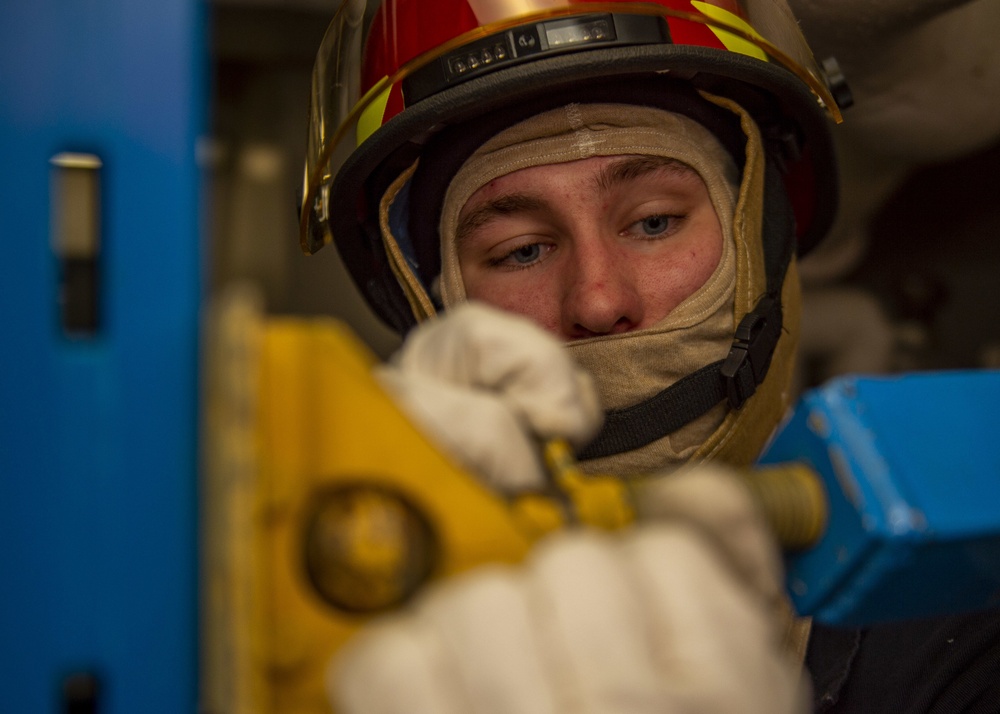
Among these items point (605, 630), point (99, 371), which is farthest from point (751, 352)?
point (99, 371)

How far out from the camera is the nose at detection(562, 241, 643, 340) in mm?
1040

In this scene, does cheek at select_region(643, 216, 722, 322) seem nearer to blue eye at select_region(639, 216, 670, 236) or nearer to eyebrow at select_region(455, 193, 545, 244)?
blue eye at select_region(639, 216, 670, 236)

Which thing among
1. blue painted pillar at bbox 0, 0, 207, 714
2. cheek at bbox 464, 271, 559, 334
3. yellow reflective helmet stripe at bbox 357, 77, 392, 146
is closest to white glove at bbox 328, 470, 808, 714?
blue painted pillar at bbox 0, 0, 207, 714

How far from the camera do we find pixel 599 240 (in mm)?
1085

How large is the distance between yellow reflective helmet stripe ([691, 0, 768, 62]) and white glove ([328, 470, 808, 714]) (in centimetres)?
93

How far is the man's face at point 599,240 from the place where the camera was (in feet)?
3.51

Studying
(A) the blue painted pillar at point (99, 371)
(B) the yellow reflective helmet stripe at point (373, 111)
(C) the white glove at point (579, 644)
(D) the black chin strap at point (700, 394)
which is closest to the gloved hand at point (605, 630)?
(C) the white glove at point (579, 644)

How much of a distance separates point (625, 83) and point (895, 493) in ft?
2.66

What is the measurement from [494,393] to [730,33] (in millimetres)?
861

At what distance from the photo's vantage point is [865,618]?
0.58m

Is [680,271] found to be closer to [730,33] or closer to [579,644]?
[730,33]

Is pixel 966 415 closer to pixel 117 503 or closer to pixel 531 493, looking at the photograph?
pixel 531 493

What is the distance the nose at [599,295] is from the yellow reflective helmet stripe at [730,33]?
356 mm

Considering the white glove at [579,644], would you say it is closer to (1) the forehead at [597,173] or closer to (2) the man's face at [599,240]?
(2) the man's face at [599,240]
